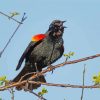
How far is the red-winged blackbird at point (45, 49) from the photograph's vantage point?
23.2 ft

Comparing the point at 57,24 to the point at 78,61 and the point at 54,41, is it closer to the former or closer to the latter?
the point at 54,41

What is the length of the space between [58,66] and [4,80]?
76 cm

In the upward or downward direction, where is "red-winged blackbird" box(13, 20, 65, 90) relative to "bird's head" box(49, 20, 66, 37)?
downward

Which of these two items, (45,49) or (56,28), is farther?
(56,28)

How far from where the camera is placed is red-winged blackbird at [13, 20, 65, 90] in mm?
7086

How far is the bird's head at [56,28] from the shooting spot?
7079 millimetres

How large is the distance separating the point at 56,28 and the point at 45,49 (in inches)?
19.6

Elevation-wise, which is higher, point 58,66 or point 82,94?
point 58,66

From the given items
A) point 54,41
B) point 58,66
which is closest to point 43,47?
point 54,41

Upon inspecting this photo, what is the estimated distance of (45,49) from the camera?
7160 millimetres

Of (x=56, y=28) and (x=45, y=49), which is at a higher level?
(x=56, y=28)

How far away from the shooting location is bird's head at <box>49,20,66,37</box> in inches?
279

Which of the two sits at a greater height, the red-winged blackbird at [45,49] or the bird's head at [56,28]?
the bird's head at [56,28]

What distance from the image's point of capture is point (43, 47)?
7234mm
